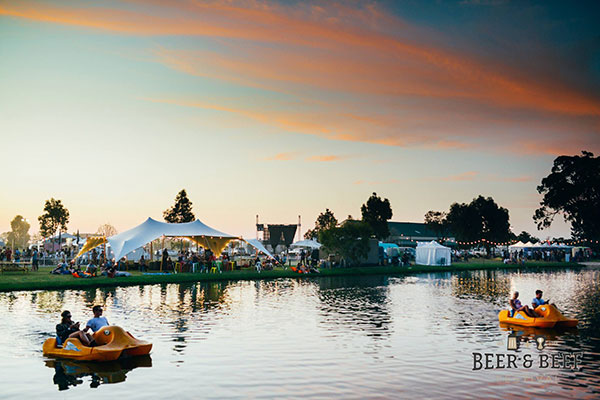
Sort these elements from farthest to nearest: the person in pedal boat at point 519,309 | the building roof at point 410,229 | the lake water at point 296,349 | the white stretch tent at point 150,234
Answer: the building roof at point 410,229, the white stretch tent at point 150,234, the person in pedal boat at point 519,309, the lake water at point 296,349

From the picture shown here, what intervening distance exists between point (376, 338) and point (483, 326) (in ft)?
17.8

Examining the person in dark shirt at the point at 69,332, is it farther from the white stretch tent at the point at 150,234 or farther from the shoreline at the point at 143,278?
the white stretch tent at the point at 150,234

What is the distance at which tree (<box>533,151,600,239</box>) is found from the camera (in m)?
97.9

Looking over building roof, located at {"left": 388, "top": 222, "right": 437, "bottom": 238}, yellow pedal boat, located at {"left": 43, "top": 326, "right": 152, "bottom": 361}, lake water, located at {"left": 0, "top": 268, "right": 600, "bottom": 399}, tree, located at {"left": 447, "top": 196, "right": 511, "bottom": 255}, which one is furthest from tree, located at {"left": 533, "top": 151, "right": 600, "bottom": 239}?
yellow pedal boat, located at {"left": 43, "top": 326, "right": 152, "bottom": 361}

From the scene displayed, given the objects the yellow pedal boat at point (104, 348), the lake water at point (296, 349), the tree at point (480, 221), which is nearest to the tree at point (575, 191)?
the tree at point (480, 221)

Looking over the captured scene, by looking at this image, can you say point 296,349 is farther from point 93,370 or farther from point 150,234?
point 150,234

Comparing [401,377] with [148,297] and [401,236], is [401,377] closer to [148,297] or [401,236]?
[148,297]

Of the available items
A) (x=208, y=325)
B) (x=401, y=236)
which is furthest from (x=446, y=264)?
(x=401, y=236)

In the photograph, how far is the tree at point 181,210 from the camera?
98669 mm

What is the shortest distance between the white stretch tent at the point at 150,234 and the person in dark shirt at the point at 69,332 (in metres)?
31.7

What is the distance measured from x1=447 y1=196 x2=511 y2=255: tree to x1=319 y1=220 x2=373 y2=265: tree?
73.2m

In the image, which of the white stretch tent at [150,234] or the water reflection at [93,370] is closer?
the water reflection at [93,370]

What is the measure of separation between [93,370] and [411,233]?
14626 centimetres

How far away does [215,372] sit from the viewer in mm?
14250
